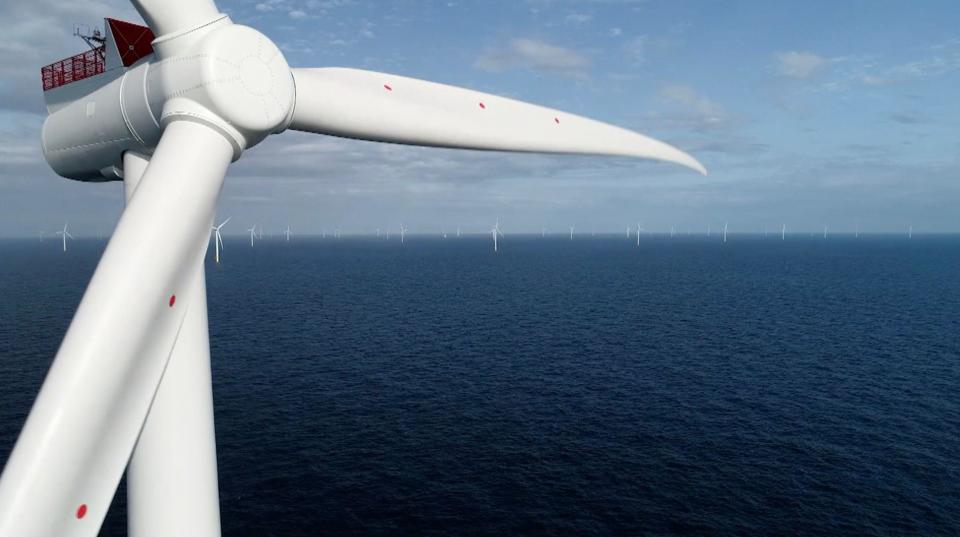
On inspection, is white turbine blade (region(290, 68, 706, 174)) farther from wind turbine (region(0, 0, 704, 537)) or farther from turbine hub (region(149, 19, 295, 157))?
turbine hub (region(149, 19, 295, 157))

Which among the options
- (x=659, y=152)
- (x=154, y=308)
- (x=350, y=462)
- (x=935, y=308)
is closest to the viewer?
(x=154, y=308)

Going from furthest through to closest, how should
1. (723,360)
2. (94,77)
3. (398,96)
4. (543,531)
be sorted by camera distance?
1. (723,360)
2. (543,531)
3. (398,96)
4. (94,77)

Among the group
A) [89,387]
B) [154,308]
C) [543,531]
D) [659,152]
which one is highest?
[659,152]

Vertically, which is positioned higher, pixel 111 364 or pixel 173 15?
pixel 173 15

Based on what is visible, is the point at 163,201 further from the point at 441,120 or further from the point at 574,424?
the point at 574,424

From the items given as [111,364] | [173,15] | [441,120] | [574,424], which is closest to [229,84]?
[173,15]

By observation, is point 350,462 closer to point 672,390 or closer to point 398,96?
point 672,390

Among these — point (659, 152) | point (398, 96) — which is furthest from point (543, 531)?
point (398, 96)

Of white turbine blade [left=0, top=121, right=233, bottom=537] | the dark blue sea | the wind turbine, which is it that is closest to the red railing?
the wind turbine
